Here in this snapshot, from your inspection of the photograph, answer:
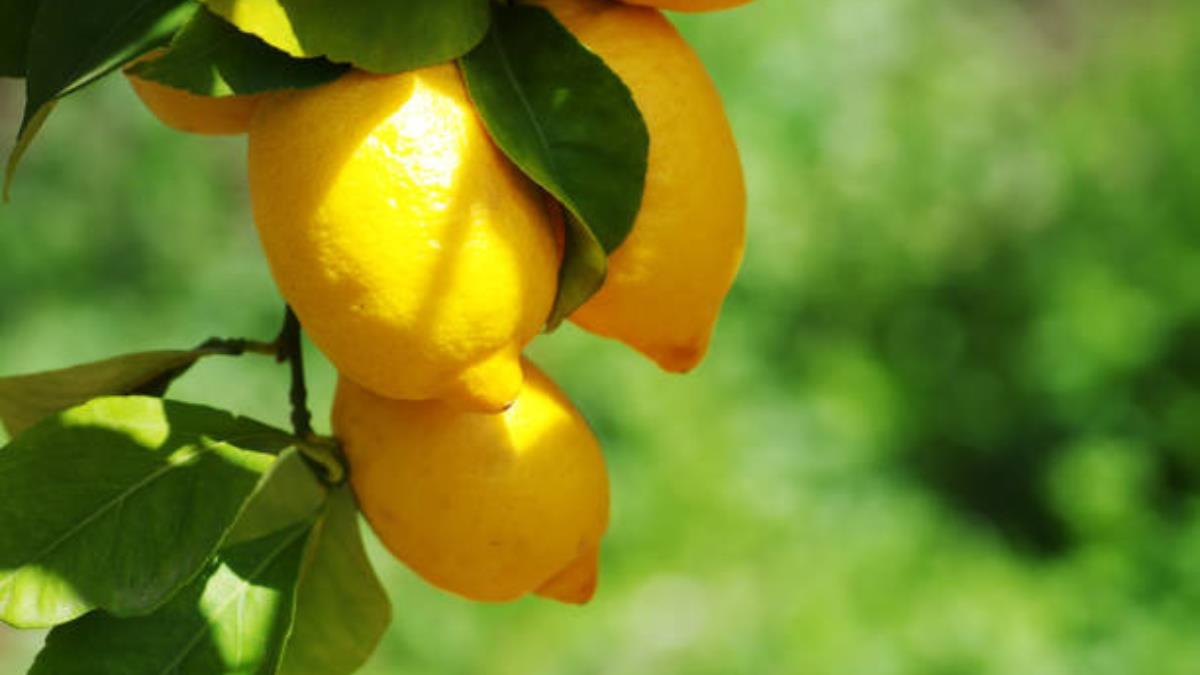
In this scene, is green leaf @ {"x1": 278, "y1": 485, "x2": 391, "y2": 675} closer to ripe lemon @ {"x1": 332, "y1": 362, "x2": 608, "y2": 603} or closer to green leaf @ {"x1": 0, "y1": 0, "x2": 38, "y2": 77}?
ripe lemon @ {"x1": 332, "y1": 362, "x2": 608, "y2": 603}

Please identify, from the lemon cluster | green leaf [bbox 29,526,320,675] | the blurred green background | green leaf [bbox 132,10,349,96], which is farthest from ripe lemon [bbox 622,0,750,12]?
the blurred green background

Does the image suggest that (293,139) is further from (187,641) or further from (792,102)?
(792,102)

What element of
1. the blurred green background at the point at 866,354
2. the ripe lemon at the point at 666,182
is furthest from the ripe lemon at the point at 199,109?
the blurred green background at the point at 866,354

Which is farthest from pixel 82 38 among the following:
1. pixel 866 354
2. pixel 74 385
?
pixel 866 354

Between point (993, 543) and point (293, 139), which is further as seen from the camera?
point (993, 543)

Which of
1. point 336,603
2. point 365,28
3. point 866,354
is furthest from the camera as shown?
point 866,354

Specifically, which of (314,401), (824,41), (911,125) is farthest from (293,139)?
(824,41)

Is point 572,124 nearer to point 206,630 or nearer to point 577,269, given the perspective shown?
point 577,269
